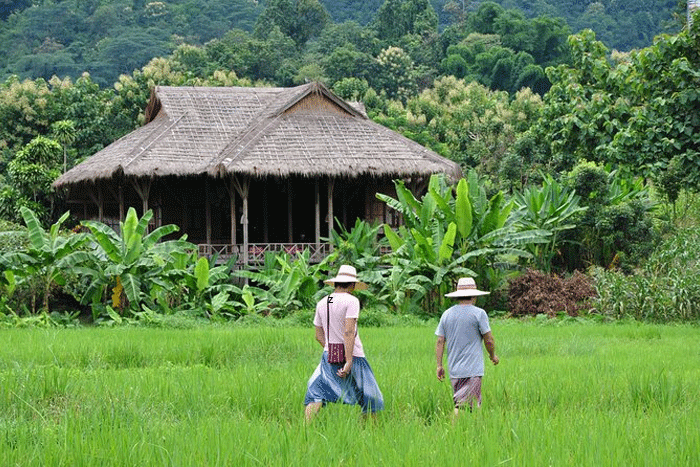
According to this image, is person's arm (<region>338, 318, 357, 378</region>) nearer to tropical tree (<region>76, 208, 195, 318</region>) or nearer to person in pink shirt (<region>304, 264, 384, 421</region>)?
person in pink shirt (<region>304, 264, 384, 421</region>)

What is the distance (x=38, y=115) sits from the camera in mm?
28438

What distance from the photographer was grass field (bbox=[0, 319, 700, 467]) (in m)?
4.68

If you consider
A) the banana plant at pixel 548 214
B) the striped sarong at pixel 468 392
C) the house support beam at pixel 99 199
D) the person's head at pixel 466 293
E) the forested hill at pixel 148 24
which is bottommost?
the house support beam at pixel 99 199

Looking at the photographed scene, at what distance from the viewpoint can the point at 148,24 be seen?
57.8m

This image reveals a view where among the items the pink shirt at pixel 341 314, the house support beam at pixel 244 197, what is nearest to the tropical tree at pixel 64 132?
the house support beam at pixel 244 197

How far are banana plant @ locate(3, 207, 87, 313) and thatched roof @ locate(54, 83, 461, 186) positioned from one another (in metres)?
3.46

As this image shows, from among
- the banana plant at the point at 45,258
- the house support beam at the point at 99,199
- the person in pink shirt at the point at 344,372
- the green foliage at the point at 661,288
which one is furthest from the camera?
the house support beam at the point at 99,199

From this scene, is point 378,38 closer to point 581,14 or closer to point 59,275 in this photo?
point 581,14

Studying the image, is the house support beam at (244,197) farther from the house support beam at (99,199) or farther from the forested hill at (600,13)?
the forested hill at (600,13)

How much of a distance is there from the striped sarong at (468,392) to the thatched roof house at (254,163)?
11.1 m

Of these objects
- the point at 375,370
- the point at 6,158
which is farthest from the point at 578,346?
the point at 6,158

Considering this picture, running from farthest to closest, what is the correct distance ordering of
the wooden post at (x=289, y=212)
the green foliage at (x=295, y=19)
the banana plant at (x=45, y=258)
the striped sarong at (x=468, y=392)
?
the green foliage at (x=295, y=19), the wooden post at (x=289, y=212), the banana plant at (x=45, y=258), the striped sarong at (x=468, y=392)

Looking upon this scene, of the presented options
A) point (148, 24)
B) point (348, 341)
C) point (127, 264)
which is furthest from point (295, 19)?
point (348, 341)

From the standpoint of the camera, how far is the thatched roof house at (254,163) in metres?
17.8
